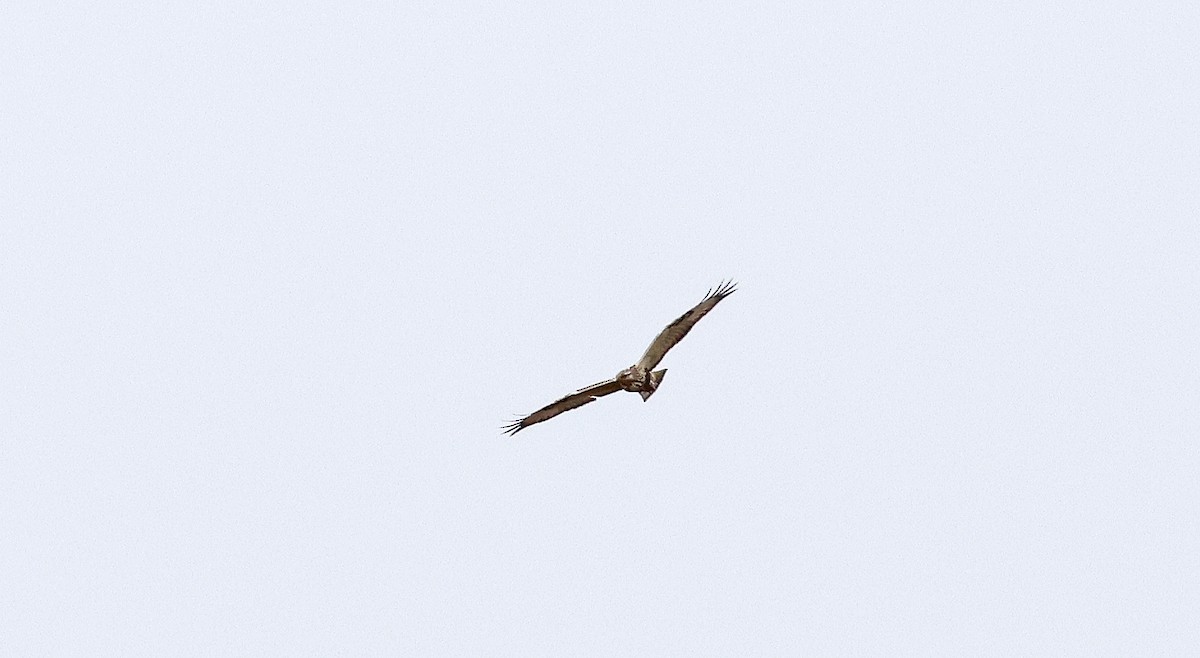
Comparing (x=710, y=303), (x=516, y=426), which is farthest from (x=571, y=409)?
Answer: (x=710, y=303)

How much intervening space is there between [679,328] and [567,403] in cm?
218

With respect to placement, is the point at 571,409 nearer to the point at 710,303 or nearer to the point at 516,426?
the point at 516,426

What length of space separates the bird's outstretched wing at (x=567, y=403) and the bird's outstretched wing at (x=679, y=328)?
0.64m

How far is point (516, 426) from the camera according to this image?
3334cm

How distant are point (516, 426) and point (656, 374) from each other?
2555 millimetres

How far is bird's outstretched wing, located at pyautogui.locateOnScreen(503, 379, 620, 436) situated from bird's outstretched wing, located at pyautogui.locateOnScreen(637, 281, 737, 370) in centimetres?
64

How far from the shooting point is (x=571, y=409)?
3325cm

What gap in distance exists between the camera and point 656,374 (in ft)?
106

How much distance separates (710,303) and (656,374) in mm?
1376

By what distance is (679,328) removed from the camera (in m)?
32.3

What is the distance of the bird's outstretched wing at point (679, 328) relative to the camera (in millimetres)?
31969

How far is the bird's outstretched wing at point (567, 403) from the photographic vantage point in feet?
106

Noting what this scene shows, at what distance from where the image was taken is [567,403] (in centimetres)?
3294

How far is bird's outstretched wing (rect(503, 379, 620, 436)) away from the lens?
32.4 metres
